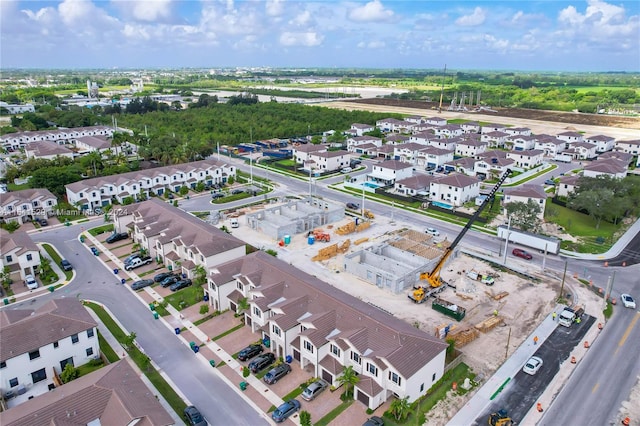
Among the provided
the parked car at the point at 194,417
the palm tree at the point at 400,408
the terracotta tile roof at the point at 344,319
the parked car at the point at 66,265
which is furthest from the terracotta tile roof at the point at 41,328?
the palm tree at the point at 400,408

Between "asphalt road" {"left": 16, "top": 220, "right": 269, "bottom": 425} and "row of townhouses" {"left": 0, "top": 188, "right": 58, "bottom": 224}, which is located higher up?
"row of townhouses" {"left": 0, "top": 188, "right": 58, "bottom": 224}

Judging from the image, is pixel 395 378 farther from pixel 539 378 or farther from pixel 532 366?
pixel 539 378

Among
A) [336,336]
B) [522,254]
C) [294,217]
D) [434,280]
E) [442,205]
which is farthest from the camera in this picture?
[442,205]

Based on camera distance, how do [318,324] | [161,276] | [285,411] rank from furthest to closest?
1. [161,276]
2. [318,324]
3. [285,411]

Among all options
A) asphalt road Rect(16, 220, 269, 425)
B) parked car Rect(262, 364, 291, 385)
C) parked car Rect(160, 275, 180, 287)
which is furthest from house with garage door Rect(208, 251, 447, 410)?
parked car Rect(160, 275, 180, 287)

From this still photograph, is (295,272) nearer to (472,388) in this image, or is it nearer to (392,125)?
(472,388)

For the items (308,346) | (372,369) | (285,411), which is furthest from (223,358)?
(372,369)

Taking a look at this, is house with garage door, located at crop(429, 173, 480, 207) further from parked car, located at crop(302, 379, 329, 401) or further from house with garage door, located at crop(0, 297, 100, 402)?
house with garage door, located at crop(0, 297, 100, 402)

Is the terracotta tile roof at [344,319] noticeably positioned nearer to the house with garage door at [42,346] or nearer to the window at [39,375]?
the house with garage door at [42,346]
